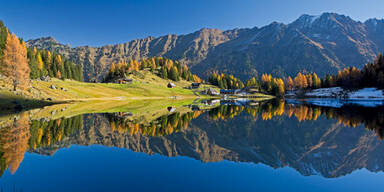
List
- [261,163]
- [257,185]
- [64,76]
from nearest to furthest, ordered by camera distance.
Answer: [257,185], [261,163], [64,76]

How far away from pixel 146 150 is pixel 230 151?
683cm

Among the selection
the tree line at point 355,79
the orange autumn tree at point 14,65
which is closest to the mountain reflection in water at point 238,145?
the orange autumn tree at point 14,65

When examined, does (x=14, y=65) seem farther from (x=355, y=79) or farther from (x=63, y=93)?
(x=355, y=79)

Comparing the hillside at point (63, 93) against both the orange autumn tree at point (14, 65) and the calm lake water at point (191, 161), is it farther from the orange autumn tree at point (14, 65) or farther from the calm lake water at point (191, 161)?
the calm lake water at point (191, 161)

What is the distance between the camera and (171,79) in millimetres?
176000

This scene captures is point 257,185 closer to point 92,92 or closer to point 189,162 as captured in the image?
point 189,162

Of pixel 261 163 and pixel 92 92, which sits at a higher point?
pixel 92 92

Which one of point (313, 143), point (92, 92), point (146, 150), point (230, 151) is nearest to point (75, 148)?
point (146, 150)

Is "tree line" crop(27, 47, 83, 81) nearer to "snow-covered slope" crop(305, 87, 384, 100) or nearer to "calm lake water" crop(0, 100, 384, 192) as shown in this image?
"calm lake water" crop(0, 100, 384, 192)

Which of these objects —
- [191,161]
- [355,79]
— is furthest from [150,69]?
[191,161]

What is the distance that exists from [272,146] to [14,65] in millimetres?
73356

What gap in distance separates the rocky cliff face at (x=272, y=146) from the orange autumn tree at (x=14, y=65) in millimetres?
52896

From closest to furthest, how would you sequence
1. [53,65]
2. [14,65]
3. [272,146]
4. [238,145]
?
[272,146]
[238,145]
[14,65]
[53,65]

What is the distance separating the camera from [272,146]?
16312 mm
